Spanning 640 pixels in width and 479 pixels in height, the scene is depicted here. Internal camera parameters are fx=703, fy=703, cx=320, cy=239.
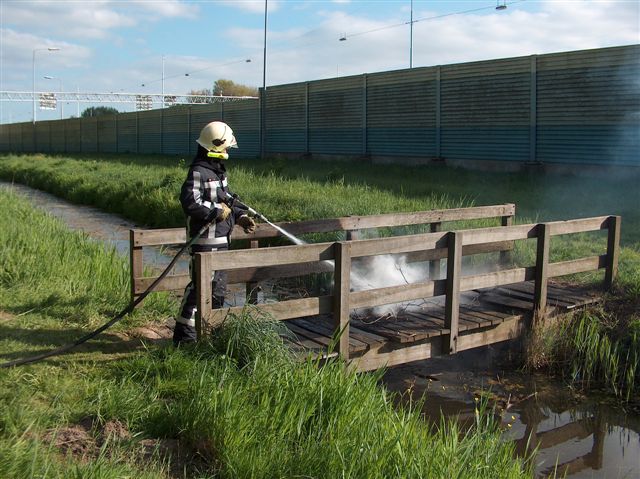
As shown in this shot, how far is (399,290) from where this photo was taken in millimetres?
6367

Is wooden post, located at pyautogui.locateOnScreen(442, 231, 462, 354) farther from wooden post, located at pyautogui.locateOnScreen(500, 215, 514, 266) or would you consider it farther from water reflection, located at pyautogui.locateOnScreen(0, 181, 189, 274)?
water reflection, located at pyautogui.locateOnScreen(0, 181, 189, 274)

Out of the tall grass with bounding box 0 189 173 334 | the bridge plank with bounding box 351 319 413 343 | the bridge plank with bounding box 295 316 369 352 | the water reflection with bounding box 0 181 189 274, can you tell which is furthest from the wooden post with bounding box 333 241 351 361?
the water reflection with bounding box 0 181 189 274

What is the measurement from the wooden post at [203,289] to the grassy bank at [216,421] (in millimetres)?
174

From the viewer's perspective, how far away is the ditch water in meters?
5.84

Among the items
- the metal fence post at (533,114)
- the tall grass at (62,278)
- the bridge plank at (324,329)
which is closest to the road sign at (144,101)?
the metal fence post at (533,114)

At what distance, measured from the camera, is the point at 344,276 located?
5.85m

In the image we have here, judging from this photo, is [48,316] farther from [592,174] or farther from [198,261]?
[592,174]

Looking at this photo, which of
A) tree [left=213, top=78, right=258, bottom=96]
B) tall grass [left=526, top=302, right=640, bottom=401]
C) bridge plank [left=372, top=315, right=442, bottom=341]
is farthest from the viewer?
tree [left=213, top=78, right=258, bottom=96]

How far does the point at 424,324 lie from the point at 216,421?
3.17 m

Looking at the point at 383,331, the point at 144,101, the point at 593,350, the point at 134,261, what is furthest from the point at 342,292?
the point at 144,101

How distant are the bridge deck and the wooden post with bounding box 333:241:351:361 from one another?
0.45ft

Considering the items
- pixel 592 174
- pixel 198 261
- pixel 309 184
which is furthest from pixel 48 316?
pixel 592 174

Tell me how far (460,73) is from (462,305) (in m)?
14.0

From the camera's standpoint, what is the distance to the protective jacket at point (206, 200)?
577 cm
